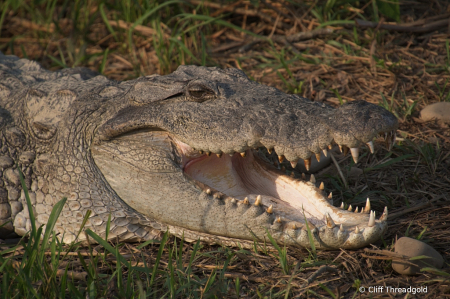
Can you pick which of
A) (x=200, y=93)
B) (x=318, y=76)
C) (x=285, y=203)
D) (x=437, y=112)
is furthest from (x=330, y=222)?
(x=318, y=76)

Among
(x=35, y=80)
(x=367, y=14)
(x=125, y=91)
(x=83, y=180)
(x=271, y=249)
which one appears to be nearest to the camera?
(x=271, y=249)

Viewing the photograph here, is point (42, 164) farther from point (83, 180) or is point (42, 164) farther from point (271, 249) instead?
point (271, 249)

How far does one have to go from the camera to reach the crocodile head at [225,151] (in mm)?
2436

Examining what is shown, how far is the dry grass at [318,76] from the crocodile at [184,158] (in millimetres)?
169

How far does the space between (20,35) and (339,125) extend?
4.69 m

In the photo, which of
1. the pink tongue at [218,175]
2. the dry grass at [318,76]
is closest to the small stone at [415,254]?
the dry grass at [318,76]

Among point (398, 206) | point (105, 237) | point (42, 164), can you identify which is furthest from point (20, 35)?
point (398, 206)

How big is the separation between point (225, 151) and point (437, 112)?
2.23 m

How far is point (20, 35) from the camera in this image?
5.60 metres

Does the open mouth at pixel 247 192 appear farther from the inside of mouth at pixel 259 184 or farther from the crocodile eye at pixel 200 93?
the crocodile eye at pixel 200 93

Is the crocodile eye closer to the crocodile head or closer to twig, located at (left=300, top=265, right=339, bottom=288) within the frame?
the crocodile head

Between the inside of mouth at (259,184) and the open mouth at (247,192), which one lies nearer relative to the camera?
the open mouth at (247,192)

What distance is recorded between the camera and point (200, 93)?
2748 mm

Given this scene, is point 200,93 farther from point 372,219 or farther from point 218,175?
point 372,219
